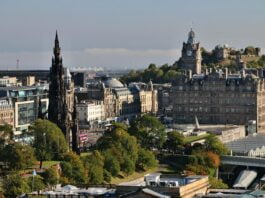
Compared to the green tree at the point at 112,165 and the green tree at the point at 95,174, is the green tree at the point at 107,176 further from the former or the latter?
the green tree at the point at 95,174

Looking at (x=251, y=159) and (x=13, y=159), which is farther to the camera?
(x=251, y=159)

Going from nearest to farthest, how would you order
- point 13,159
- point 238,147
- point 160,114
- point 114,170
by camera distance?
point 13,159
point 114,170
point 238,147
point 160,114

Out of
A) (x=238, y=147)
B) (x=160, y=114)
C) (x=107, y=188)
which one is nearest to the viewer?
(x=107, y=188)

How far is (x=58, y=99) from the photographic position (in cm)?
11369

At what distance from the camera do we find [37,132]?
333 feet

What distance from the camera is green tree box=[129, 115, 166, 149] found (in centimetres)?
12150

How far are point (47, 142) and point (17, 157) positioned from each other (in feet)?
30.5

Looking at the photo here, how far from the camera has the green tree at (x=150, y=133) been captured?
121500mm

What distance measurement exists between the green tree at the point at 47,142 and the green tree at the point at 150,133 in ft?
67.2

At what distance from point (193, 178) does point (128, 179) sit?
30585 mm

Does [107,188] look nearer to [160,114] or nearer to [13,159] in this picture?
[13,159]

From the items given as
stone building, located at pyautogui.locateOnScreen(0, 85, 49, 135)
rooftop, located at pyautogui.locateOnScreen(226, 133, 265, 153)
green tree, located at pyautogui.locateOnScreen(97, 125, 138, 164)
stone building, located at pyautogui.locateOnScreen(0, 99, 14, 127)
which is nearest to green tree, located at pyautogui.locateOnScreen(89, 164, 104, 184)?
green tree, located at pyautogui.locateOnScreen(97, 125, 138, 164)

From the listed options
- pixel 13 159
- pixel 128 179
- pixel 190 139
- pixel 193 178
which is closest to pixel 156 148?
pixel 190 139

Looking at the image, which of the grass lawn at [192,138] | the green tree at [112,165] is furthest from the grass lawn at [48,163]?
the grass lawn at [192,138]
